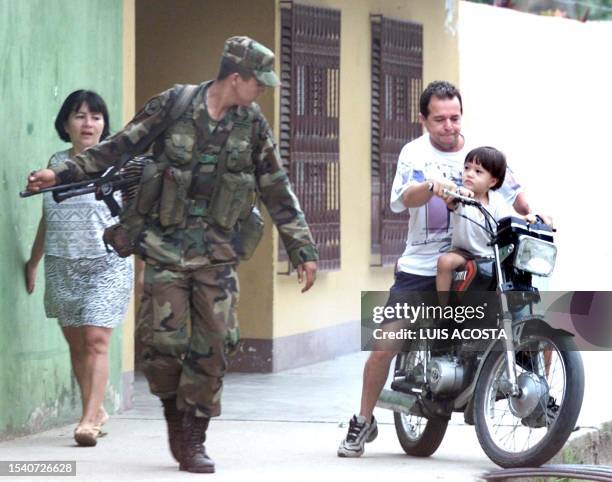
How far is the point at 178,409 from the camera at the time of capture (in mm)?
6578

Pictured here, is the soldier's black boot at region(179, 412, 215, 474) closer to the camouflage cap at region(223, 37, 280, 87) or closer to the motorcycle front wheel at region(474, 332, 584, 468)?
the motorcycle front wheel at region(474, 332, 584, 468)

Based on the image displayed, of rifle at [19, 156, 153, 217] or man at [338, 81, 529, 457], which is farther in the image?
man at [338, 81, 529, 457]

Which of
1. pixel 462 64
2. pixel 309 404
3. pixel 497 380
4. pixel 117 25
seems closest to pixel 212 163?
pixel 497 380

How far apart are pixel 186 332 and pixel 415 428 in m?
1.45

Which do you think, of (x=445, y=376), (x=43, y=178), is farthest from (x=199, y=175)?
(x=445, y=376)

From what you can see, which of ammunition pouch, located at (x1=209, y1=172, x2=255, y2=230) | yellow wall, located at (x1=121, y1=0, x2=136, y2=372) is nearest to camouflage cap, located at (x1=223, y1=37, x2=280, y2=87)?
ammunition pouch, located at (x1=209, y1=172, x2=255, y2=230)

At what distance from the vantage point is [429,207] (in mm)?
7105

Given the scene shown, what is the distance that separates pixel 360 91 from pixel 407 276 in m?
5.53

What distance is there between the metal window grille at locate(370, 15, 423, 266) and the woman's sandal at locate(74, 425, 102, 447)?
219 inches

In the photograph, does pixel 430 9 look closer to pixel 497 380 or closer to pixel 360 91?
pixel 360 91

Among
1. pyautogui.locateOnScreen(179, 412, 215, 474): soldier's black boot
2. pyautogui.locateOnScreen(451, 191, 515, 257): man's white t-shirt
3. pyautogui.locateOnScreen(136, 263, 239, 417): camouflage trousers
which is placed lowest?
pyautogui.locateOnScreen(179, 412, 215, 474): soldier's black boot

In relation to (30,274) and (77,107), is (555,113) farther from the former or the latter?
(30,274)

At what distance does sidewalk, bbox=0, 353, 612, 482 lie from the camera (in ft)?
22.1

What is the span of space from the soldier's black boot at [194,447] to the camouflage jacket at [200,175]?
0.67 m
